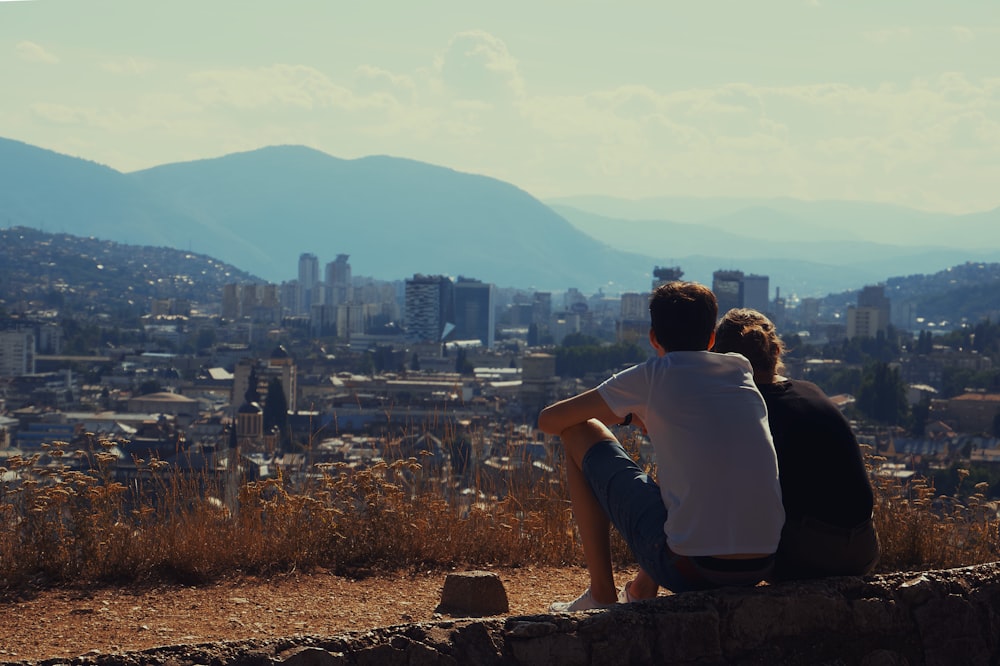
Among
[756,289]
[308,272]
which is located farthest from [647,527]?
[308,272]

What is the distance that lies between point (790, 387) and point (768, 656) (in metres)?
0.52

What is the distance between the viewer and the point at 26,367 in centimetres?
5588

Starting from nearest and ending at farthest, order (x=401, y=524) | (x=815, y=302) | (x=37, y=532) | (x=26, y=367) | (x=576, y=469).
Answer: (x=576, y=469), (x=37, y=532), (x=401, y=524), (x=26, y=367), (x=815, y=302)

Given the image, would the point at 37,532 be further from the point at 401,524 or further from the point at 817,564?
the point at 817,564

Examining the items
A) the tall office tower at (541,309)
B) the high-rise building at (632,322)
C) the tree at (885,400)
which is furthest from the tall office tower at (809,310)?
the tree at (885,400)

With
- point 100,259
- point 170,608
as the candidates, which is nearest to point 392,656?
point 170,608

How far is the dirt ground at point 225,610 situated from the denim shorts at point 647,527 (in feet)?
1.86

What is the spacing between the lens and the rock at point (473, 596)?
2641mm

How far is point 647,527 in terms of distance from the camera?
2.19m

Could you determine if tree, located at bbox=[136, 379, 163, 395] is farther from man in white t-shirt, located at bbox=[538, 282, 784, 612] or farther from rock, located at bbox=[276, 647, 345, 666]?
rock, located at bbox=[276, 647, 345, 666]

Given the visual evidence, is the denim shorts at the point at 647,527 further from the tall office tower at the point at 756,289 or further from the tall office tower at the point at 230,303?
the tall office tower at the point at 756,289

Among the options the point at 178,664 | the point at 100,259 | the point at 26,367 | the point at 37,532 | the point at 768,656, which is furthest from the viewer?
the point at 100,259

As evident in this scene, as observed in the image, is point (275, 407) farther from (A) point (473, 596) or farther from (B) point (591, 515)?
(B) point (591, 515)

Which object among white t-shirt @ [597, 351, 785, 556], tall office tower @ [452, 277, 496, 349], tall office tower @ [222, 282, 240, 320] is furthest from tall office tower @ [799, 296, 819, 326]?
white t-shirt @ [597, 351, 785, 556]
